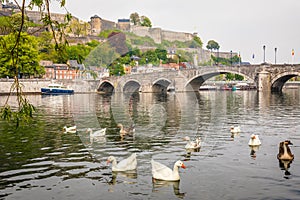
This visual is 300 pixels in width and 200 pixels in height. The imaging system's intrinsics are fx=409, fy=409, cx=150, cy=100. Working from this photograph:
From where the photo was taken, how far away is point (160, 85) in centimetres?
9350

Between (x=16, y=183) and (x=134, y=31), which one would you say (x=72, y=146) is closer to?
(x=16, y=183)

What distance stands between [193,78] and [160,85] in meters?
11.0

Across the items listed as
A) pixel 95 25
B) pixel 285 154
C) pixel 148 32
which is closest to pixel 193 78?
pixel 285 154

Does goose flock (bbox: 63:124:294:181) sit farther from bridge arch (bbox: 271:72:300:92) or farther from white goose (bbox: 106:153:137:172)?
bridge arch (bbox: 271:72:300:92)

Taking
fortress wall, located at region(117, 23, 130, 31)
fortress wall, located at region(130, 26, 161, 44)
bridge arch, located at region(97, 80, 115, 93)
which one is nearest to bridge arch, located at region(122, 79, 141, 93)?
bridge arch, located at region(97, 80, 115, 93)

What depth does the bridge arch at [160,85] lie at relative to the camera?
88.3 m

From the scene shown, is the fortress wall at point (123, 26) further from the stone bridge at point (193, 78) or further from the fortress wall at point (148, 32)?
the stone bridge at point (193, 78)

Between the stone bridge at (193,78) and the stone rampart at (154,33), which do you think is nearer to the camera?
the stone bridge at (193,78)

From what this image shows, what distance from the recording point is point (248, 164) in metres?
14.0

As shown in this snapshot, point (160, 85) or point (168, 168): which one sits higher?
point (160, 85)

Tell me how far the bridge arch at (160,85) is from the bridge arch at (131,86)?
3609mm

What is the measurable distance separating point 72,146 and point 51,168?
4.32 m

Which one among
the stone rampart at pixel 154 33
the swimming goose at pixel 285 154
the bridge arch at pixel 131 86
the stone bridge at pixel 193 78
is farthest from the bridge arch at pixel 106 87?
the stone rampart at pixel 154 33

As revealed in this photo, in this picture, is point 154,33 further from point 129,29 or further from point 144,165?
point 144,165
